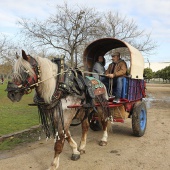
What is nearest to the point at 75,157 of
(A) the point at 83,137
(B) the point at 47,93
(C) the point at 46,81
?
(A) the point at 83,137

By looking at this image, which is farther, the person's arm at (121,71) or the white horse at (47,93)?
the person's arm at (121,71)

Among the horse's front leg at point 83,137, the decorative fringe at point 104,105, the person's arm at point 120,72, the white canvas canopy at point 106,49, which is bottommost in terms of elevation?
the horse's front leg at point 83,137

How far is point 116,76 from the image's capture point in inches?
250

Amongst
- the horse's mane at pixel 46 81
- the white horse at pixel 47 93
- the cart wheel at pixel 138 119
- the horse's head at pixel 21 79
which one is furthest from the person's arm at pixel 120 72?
the horse's head at pixel 21 79

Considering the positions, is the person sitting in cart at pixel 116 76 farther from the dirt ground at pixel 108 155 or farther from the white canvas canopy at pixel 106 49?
the dirt ground at pixel 108 155

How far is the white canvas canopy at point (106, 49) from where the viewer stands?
6426 millimetres

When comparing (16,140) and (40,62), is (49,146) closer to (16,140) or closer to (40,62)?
(16,140)

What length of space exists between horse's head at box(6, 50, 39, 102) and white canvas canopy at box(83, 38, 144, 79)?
308 centimetres

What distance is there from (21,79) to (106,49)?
4254mm

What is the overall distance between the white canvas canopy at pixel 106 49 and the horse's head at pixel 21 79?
308 centimetres

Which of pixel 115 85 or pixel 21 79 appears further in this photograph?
pixel 115 85

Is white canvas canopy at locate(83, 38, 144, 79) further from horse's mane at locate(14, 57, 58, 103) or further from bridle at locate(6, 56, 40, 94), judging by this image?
bridle at locate(6, 56, 40, 94)

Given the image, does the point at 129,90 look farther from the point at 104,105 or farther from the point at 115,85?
the point at 104,105

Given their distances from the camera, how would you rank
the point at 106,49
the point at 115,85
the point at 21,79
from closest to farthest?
the point at 21,79 → the point at 115,85 → the point at 106,49
